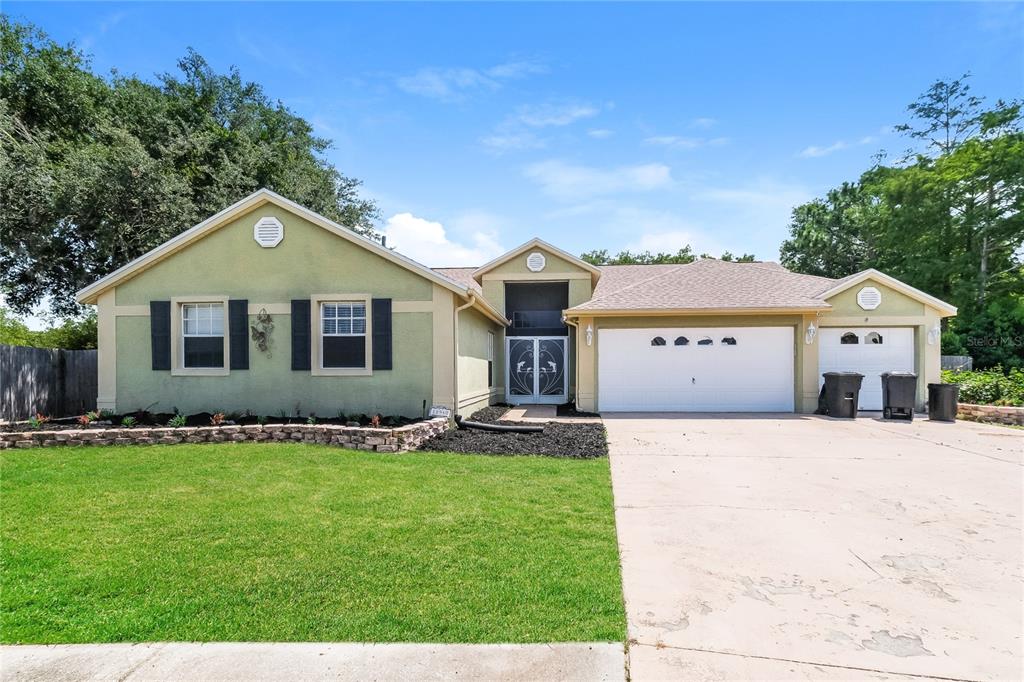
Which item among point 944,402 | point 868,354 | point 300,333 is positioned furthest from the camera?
point 868,354

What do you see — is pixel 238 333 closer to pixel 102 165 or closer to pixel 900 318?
pixel 102 165

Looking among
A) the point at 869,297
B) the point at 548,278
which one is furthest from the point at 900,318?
the point at 548,278

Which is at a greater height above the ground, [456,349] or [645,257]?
[645,257]

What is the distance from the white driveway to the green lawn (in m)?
0.40

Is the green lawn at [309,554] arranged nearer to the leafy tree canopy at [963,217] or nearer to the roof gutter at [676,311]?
the roof gutter at [676,311]

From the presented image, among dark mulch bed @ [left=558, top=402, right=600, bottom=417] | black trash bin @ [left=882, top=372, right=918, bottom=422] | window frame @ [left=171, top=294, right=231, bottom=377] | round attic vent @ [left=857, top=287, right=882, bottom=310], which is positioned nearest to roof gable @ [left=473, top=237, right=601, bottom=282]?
dark mulch bed @ [left=558, top=402, right=600, bottom=417]

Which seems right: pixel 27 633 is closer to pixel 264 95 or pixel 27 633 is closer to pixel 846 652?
pixel 846 652

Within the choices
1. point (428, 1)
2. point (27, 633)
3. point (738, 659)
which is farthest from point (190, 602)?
point (428, 1)

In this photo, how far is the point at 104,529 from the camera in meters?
4.76

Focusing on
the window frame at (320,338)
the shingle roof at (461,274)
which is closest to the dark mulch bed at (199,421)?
the window frame at (320,338)

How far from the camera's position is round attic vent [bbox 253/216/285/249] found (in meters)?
11.2

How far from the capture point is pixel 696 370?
1377 centimetres

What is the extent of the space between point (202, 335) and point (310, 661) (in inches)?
425

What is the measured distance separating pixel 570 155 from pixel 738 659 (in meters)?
13.7
